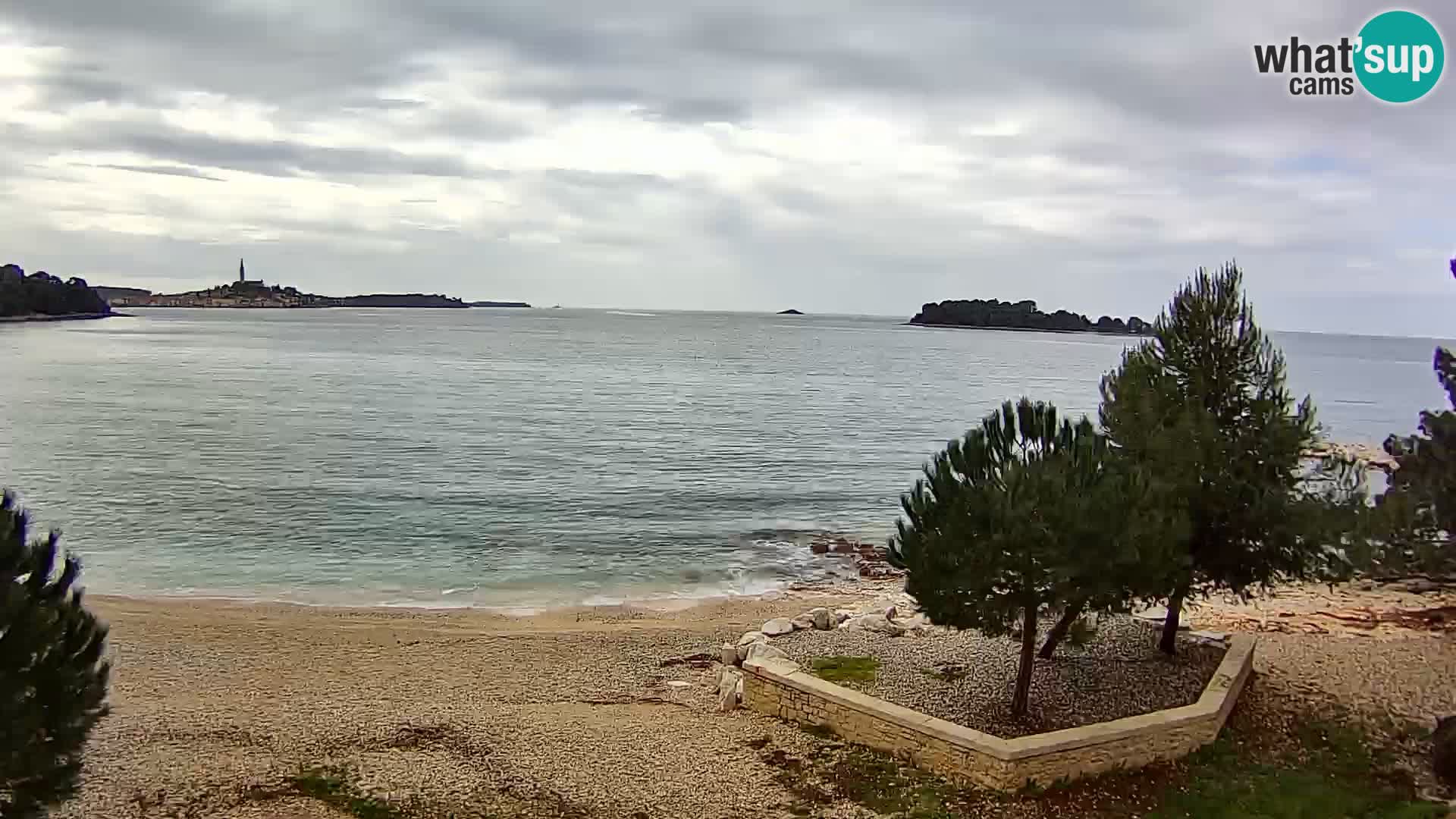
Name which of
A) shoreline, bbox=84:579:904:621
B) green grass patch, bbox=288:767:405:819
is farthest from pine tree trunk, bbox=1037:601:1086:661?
shoreline, bbox=84:579:904:621

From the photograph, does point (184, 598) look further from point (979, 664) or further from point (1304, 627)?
point (1304, 627)

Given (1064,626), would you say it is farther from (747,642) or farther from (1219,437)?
(747,642)

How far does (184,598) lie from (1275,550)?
852 inches

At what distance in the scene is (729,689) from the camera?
46.3 feet

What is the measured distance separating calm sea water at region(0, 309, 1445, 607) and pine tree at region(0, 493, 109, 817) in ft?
51.4

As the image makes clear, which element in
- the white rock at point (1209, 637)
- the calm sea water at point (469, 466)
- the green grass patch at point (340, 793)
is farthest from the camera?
the calm sea water at point (469, 466)

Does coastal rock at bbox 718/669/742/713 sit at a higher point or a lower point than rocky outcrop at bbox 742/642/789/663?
lower

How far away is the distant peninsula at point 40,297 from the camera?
159312 millimetres

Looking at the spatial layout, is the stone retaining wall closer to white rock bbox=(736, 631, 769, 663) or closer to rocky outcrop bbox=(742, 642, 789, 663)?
rocky outcrop bbox=(742, 642, 789, 663)

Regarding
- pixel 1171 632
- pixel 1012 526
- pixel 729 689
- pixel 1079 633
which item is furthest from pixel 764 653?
pixel 1171 632

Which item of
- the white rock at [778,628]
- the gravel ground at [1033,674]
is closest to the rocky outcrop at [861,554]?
the white rock at [778,628]

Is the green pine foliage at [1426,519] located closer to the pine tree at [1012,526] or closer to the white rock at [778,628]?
the pine tree at [1012,526]

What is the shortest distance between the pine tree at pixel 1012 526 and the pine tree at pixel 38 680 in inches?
306

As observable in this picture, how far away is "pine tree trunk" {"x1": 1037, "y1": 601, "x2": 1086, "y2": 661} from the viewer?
11.3 m
